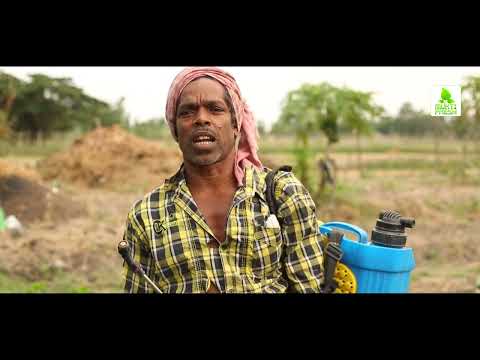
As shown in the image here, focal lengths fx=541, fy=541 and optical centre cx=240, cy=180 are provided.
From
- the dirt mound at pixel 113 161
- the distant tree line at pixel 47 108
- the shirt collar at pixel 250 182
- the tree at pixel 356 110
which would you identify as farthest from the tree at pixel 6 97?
the shirt collar at pixel 250 182

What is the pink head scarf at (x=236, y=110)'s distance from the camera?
1833 millimetres

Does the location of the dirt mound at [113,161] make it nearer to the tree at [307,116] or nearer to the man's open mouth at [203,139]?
the tree at [307,116]

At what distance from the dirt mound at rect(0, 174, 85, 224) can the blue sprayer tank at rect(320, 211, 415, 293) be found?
511 centimetres

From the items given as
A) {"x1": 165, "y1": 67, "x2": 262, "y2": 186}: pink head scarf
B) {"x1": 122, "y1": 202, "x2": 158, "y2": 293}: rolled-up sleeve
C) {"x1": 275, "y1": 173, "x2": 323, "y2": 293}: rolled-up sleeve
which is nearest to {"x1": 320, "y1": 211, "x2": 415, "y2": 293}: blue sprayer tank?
{"x1": 275, "y1": 173, "x2": 323, "y2": 293}: rolled-up sleeve

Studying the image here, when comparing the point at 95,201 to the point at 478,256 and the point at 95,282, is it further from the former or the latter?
the point at 478,256

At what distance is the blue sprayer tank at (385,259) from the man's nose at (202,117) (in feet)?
2.14

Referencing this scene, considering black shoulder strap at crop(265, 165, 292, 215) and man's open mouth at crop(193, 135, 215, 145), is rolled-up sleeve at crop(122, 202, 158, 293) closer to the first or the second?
man's open mouth at crop(193, 135, 215, 145)

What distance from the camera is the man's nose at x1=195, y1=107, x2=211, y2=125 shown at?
5.88 ft

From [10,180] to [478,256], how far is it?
17.7 feet

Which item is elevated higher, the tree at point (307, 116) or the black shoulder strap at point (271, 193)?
the tree at point (307, 116)

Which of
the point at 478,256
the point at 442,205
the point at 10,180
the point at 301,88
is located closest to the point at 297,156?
the point at 301,88

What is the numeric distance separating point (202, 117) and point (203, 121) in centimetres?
1

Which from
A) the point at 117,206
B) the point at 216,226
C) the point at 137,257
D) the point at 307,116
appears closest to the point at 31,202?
the point at 117,206

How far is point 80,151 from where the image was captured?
7.45m
